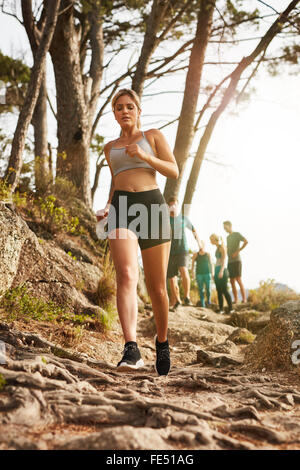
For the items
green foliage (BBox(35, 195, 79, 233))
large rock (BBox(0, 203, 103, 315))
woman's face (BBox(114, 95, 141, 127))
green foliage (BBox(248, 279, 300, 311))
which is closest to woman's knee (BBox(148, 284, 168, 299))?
woman's face (BBox(114, 95, 141, 127))

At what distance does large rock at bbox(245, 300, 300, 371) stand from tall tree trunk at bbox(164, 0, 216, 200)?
5.04 meters

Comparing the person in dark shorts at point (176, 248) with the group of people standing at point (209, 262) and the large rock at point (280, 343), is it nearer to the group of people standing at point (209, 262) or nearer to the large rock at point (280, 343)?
the group of people standing at point (209, 262)

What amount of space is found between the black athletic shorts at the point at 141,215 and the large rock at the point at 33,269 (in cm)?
214

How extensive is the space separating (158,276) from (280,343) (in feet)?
6.33

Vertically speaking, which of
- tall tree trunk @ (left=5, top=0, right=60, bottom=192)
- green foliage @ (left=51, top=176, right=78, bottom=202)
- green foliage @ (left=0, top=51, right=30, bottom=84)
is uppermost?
green foliage @ (left=0, top=51, right=30, bottom=84)

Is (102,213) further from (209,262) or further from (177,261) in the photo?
(209,262)

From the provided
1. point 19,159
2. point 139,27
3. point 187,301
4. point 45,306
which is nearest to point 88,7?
point 139,27

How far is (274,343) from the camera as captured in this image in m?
4.64

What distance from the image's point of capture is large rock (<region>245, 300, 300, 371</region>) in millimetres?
4438

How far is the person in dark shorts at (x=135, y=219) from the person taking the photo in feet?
10.9

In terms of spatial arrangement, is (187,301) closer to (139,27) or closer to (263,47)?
(263,47)

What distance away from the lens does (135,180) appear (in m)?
3.54

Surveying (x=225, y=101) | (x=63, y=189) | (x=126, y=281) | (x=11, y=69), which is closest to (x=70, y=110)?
(x=63, y=189)

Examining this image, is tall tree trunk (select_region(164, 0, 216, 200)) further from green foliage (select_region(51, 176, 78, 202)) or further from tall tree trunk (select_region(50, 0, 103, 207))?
tall tree trunk (select_region(50, 0, 103, 207))
